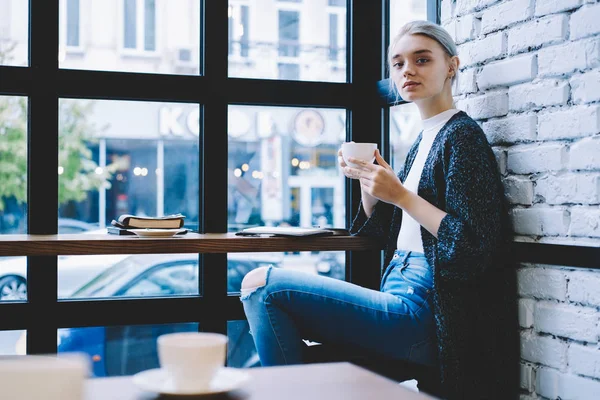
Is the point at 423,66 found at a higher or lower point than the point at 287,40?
lower

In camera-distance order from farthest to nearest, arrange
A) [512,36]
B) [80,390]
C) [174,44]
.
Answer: [174,44] → [512,36] → [80,390]

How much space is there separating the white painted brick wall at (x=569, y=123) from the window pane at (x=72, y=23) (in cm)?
160

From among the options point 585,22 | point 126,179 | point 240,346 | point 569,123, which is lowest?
point 240,346

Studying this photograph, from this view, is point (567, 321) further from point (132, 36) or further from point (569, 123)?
point (132, 36)

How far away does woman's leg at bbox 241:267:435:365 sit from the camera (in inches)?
78.4

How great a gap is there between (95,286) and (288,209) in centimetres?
76

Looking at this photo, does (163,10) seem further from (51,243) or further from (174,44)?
(51,243)

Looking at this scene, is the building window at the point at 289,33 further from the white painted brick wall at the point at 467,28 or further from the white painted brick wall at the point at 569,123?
the white painted brick wall at the point at 569,123

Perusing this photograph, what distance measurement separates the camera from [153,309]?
262cm

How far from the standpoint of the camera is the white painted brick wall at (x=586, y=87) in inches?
A: 68.9

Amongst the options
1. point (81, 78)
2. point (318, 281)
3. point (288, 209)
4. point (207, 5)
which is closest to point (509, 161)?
point (318, 281)

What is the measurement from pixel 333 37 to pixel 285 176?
1.90ft

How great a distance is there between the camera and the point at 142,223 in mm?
2316

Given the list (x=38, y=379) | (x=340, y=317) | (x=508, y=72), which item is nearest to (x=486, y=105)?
(x=508, y=72)
